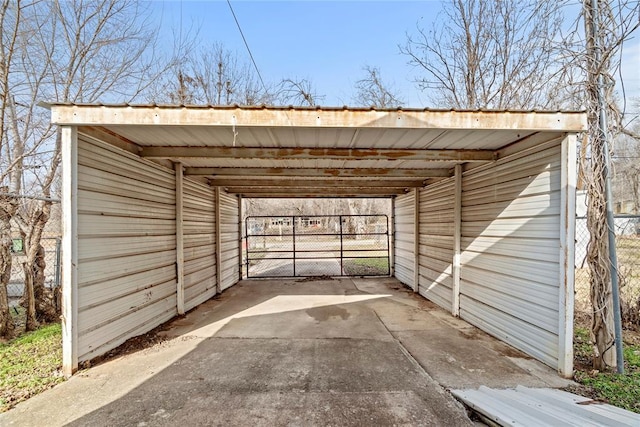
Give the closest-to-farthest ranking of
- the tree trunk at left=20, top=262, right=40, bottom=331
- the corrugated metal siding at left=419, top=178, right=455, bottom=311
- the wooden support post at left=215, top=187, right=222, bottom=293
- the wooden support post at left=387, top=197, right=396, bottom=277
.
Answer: the tree trunk at left=20, top=262, right=40, bottom=331 < the corrugated metal siding at left=419, top=178, right=455, bottom=311 < the wooden support post at left=215, top=187, right=222, bottom=293 < the wooden support post at left=387, top=197, right=396, bottom=277

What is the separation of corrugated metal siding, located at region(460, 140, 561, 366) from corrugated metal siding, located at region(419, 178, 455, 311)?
0.48 meters

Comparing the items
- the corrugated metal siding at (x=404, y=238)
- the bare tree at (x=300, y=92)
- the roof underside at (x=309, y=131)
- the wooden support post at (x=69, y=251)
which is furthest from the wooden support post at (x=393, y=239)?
the wooden support post at (x=69, y=251)

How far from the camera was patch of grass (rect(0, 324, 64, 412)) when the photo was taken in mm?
2425

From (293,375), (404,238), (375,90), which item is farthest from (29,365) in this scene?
(375,90)

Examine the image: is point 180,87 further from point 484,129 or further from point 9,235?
point 484,129

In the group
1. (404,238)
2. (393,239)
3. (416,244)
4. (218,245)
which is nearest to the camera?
(218,245)

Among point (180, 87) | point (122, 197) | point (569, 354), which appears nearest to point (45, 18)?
point (180, 87)

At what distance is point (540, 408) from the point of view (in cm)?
205

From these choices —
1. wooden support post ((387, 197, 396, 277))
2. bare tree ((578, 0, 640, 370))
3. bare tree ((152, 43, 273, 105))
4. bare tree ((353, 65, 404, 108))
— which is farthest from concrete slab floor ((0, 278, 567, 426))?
bare tree ((152, 43, 273, 105))

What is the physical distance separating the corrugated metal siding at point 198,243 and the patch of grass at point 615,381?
16.7ft

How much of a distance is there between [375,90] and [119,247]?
795 centimetres

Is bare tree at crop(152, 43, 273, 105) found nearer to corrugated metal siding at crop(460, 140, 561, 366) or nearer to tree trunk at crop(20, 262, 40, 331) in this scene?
tree trunk at crop(20, 262, 40, 331)

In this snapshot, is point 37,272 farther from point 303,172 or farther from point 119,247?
point 303,172

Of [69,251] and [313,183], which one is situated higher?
[313,183]
